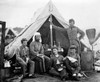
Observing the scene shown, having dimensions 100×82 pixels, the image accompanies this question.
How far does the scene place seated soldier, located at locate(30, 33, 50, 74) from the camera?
5.30 m

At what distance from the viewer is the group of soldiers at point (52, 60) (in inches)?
193

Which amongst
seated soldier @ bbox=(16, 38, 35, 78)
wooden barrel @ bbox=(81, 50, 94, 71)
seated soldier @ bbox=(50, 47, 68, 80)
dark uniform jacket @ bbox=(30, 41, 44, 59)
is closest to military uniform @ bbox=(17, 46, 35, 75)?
seated soldier @ bbox=(16, 38, 35, 78)

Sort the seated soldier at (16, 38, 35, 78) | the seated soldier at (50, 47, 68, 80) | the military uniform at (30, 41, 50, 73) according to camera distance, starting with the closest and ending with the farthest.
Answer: the seated soldier at (50, 47, 68, 80) < the seated soldier at (16, 38, 35, 78) < the military uniform at (30, 41, 50, 73)

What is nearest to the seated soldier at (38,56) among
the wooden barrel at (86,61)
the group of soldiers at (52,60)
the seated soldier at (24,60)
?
the group of soldiers at (52,60)

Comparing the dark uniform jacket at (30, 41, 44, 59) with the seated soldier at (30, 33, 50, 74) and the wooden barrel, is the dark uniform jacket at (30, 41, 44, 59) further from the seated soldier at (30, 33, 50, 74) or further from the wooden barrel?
the wooden barrel

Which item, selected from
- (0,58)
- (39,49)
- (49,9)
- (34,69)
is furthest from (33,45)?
(49,9)

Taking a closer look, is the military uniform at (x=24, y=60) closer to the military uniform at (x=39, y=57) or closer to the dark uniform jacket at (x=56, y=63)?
the military uniform at (x=39, y=57)

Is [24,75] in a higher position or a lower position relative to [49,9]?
lower

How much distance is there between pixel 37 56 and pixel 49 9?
2449mm

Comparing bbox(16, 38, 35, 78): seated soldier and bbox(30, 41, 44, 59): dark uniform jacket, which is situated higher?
bbox(30, 41, 44, 59): dark uniform jacket

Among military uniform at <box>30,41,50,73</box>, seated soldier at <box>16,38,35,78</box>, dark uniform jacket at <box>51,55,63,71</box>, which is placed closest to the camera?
seated soldier at <box>16,38,35,78</box>

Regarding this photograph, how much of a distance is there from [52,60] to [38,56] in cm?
47

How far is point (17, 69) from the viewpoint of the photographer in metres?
5.65

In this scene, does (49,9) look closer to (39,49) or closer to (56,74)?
(39,49)
